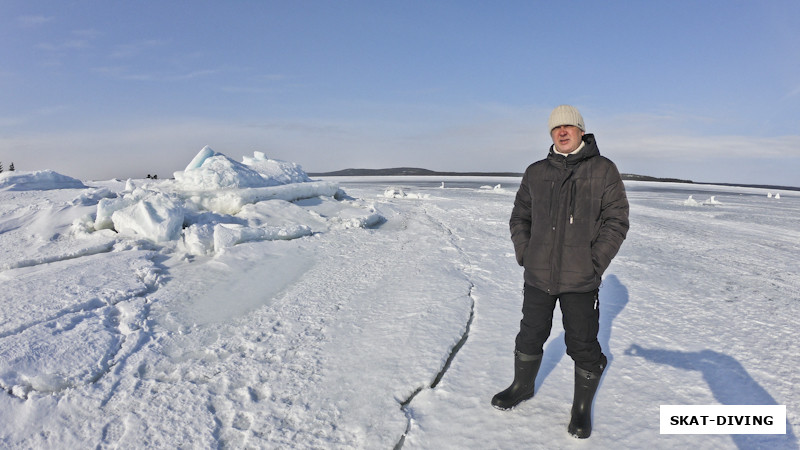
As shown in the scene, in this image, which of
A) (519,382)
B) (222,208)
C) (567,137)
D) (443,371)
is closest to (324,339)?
(443,371)

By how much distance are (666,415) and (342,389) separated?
5.79 feet

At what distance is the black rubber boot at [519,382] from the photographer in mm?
2383

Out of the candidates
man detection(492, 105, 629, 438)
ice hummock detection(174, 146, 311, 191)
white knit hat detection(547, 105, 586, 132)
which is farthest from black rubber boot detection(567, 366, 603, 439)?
ice hummock detection(174, 146, 311, 191)

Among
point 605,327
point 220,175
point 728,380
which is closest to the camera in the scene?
point 728,380

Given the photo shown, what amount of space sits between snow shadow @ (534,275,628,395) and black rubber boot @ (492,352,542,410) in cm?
20

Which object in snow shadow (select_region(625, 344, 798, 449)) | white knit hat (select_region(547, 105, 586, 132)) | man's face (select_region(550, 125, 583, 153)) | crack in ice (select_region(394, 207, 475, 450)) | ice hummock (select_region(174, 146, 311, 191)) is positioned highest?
white knit hat (select_region(547, 105, 586, 132))

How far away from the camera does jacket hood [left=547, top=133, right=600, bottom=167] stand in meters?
2.14

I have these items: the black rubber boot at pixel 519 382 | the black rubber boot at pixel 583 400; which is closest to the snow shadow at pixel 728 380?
the black rubber boot at pixel 583 400

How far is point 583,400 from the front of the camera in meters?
2.20

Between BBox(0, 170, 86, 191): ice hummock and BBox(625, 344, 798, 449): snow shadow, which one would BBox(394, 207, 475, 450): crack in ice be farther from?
BBox(0, 170, 86, 191): ice hummock

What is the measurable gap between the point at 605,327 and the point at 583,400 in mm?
1601

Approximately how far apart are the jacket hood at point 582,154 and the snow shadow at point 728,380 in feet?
5.12

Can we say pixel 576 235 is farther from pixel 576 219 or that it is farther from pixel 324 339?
pixel 324 339

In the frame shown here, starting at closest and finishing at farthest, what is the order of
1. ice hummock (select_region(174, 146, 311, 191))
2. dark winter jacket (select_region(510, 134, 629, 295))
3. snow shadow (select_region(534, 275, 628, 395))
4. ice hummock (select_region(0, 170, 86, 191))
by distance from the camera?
dark winter jacket (select_region(510, 134, 629, 295)), snow shadow (select_region(534, 275, 628, 395)), ice hummock (select_region(174, 146, 311, 191)), ice hummock (select_region(0, 170, 86, 191))
